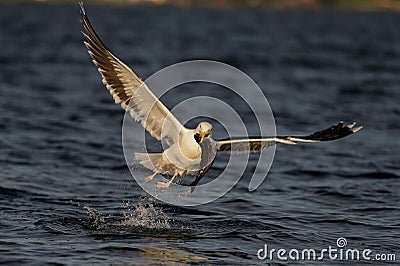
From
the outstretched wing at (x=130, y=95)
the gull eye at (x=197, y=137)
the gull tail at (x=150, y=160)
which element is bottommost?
the gull tail at (x=150, y=160)

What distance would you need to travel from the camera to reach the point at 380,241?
11.4 metres

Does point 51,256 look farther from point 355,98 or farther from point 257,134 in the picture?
point 355,98

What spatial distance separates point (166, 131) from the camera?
38.8 ft

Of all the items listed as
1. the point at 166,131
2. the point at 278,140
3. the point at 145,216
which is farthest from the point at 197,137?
the point at 145,216

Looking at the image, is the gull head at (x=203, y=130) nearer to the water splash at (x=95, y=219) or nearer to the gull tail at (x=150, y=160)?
the gull tail at (x=150, y=160)

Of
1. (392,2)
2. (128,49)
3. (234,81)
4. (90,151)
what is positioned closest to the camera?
(90,151)

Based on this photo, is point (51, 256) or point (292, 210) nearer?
point (51, 256)

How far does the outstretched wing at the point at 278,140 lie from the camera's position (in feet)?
37.5

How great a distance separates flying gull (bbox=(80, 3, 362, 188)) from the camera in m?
11.4

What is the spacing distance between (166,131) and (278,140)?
152cm

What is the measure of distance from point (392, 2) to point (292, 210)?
160664 millimetres

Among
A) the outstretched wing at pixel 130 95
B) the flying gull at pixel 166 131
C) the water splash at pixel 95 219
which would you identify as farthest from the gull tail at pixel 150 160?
the water splash at pixel 95 219

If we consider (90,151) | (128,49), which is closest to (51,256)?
(90,151)

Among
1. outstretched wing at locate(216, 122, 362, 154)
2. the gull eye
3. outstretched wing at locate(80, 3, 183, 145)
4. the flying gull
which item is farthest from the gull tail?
outstretched wing at locate(216, 122, 362, 154)
